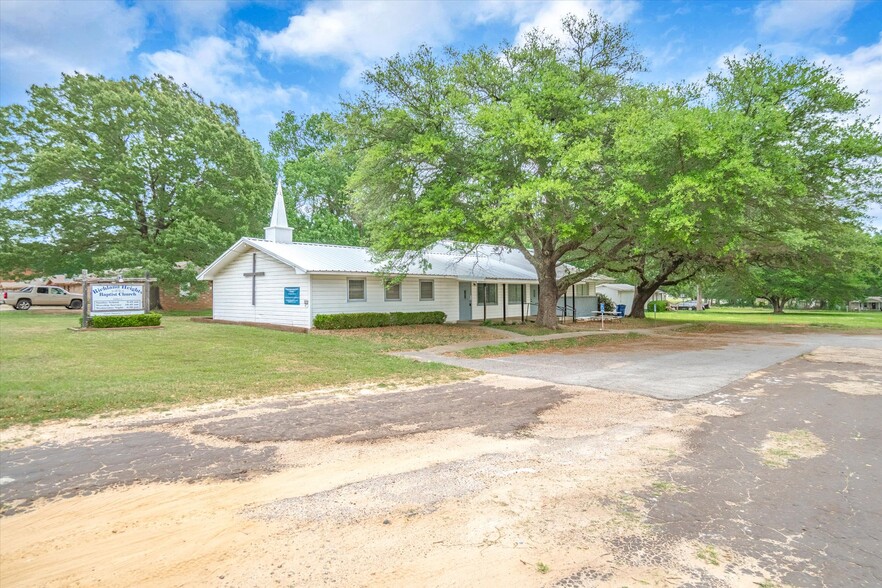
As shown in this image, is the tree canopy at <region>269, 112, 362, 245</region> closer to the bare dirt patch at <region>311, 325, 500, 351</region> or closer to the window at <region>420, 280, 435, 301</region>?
the window at <region>420, 280, 435, 301</region>

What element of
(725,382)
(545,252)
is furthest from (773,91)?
(725,382)

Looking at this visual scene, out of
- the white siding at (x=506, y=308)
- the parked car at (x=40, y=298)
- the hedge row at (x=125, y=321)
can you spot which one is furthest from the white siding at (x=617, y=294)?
the parked car at (x=40, y=298)

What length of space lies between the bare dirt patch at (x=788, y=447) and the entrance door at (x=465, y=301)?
60.6 feet

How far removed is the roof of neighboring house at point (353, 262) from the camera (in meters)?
18.6

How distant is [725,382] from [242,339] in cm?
1313

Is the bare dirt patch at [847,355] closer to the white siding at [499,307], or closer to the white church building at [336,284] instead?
the white church building at [336,284]

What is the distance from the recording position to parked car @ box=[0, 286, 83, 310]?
27047 mm

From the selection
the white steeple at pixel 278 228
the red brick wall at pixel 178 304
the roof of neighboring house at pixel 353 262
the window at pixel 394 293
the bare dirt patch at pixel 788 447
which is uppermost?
the white steeple at pixel 278 228

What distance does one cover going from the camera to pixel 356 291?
65.3 feet

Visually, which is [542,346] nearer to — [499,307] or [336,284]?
[336,284]

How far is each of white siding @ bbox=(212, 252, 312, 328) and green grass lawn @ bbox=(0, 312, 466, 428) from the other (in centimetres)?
278

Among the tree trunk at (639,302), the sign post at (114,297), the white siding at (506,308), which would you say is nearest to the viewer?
the sign post at (114,297)

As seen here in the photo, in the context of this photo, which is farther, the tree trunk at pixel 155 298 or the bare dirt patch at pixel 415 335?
the tree trunk at pixel 155 298

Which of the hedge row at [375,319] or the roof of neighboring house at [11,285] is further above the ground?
the roof of neighboring house at [11,285]
